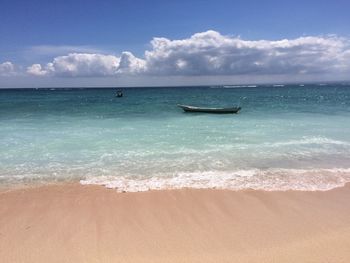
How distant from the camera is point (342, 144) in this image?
14375 millimetres

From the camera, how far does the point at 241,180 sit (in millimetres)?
9070

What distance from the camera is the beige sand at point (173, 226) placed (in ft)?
17.0

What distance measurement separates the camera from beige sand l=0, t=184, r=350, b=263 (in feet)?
17.0

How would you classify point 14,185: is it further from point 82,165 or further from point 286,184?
point 286,184

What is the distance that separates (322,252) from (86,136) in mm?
14592

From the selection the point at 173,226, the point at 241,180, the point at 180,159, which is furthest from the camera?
the point at 180,159

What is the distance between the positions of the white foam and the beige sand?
446 mm

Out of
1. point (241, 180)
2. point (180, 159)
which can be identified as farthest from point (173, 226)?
point (180, 159)

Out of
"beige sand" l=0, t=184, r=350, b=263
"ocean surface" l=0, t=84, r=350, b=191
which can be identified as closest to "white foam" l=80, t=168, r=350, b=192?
→ "ocean surface" l=0, t=84, r=350, b=191

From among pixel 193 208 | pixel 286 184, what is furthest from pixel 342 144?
pixel 193 208

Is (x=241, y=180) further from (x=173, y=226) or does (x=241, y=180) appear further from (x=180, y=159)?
(x=173, y=226)

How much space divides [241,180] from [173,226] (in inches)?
140

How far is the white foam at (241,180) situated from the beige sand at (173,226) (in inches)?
17.6

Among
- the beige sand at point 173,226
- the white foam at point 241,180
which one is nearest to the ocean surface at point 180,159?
the white foam at point 241,180
